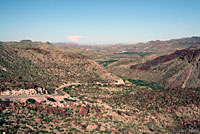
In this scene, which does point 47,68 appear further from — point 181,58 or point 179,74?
point 181,58

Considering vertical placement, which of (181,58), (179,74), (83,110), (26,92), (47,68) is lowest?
(179,74)

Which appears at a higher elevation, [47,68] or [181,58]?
[181,58]

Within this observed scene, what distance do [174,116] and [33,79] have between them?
54673 mm

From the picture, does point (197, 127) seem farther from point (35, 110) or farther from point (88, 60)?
point (88, 60)

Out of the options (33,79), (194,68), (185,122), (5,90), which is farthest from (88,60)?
(185,122)

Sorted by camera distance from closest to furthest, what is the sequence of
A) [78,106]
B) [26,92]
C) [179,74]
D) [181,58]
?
[78,106]
[26,92]
[179,74]
[181,58]

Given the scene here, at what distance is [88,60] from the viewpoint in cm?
11694

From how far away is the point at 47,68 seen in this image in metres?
92.1

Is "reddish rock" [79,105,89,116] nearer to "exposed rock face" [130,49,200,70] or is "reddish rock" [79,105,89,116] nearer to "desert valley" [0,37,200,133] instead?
"desert valley" [0,37,200,133]

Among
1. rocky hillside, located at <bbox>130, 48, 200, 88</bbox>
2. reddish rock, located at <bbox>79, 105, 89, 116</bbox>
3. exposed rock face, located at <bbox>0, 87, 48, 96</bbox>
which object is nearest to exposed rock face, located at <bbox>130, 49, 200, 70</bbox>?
rocky hillside, located at <bbox>130, 48, 200, 88</bbox>

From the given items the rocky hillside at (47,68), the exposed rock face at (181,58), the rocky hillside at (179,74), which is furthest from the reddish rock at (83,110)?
the exposed rock face at (181,58)

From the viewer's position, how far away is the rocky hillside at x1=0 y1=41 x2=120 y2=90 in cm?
7238

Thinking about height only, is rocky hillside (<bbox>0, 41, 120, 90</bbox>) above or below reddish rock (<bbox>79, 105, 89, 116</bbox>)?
above

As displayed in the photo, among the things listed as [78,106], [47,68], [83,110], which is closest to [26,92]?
[78,106]
